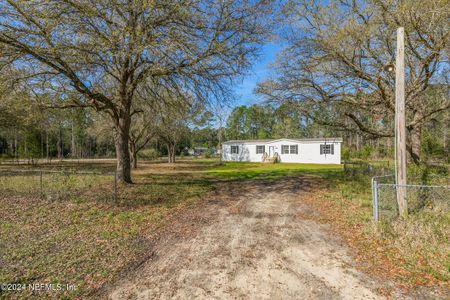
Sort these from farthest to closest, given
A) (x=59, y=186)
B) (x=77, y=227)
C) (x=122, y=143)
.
→ (x=122, y=143), (x=59, y=186), (x=77, y=227)

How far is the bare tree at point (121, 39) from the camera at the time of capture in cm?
547

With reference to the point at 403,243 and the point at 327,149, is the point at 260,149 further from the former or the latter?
the point at 403,243

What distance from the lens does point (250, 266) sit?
137 inches

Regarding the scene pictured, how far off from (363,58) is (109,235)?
10594 millimetres

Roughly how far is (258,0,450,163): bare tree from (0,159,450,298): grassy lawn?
13.6ft

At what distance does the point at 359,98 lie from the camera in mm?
9477

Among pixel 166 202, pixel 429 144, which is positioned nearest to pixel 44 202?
pixel 166 202

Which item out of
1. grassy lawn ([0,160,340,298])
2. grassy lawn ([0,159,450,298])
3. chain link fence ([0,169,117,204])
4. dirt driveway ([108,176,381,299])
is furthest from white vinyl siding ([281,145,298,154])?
chain link fence ([0,169,117,204])

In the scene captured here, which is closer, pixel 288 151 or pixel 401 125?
pixel 401 125

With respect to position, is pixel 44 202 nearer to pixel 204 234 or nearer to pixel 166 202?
pixel 166 202

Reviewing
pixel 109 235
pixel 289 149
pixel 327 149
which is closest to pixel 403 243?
pixel 109 235

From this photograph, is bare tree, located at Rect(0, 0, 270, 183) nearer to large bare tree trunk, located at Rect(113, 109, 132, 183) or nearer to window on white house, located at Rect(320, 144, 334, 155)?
Result: large bare tree trunk, located at Rect(113, 109, 132, 183)

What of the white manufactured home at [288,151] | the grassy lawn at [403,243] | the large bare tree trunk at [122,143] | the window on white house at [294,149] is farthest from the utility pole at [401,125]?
the window on white house at [294,149]

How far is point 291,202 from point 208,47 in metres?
5.67
